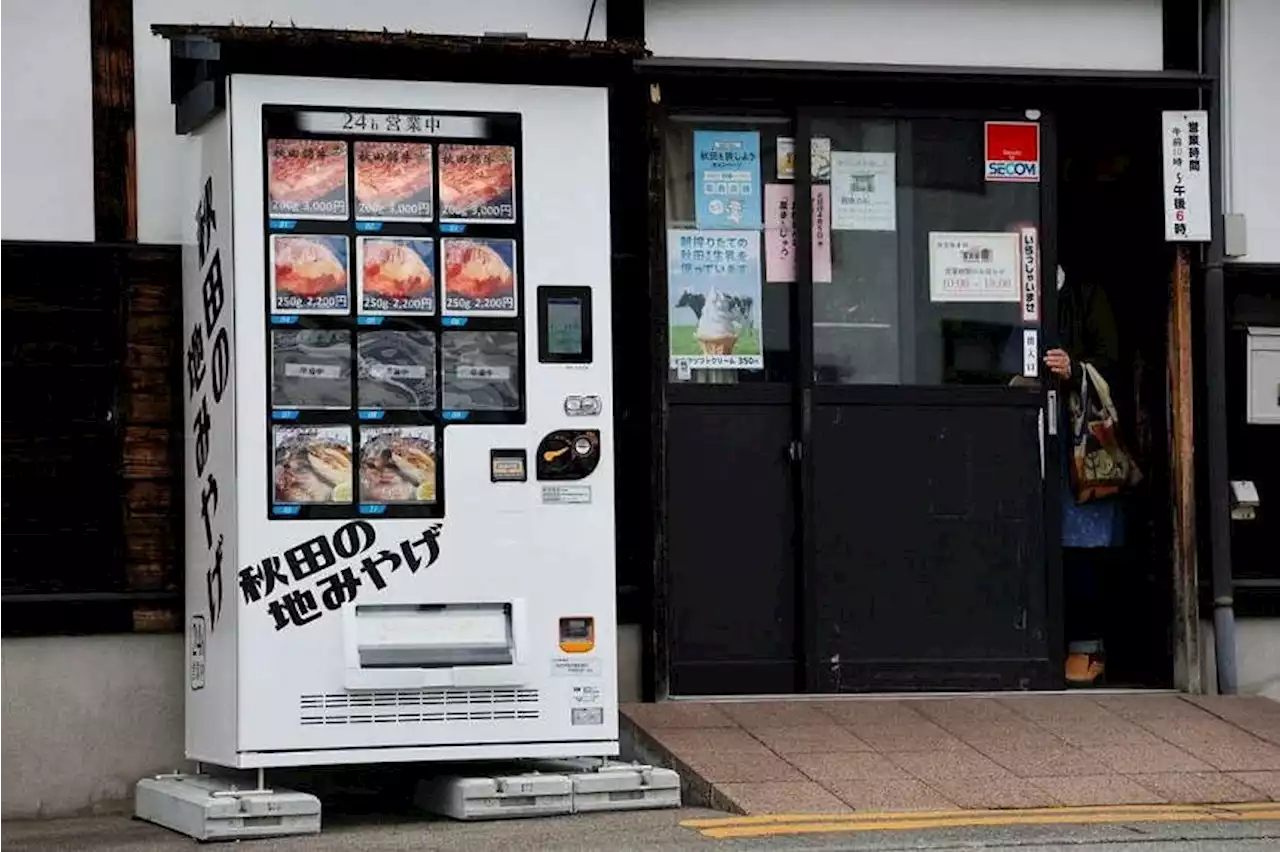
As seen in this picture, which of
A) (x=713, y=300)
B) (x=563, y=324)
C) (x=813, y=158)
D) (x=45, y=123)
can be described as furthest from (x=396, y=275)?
(x=813, y=158)

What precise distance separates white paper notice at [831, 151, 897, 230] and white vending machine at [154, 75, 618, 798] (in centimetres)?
199

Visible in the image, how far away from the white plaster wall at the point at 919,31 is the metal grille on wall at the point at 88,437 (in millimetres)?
2517

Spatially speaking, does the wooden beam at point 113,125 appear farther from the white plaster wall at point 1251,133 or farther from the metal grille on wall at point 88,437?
the white plaster wall at point 1251,133

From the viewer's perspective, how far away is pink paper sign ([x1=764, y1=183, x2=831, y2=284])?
34.8ft

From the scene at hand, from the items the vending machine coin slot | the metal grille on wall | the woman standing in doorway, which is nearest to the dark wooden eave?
the metal grille on wall

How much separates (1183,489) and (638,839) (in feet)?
12.8

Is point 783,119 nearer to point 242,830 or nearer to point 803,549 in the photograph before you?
point 803,549

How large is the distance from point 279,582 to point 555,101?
211 cm

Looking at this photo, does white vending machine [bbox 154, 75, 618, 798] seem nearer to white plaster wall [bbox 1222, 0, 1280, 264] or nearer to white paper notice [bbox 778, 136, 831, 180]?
white paper notice [bbox 778, 136, 831, 180]

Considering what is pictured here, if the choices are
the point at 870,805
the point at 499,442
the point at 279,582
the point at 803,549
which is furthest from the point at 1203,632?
the point at 279,582

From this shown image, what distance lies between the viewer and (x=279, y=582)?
28.1 ft

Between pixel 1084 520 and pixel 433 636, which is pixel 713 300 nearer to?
pixel 1084 520

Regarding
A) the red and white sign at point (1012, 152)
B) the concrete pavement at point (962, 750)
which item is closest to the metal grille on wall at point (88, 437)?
the concrete pavement at point (962, 750)

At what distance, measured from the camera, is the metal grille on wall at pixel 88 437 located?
9.57m
